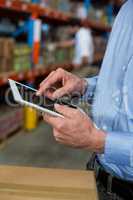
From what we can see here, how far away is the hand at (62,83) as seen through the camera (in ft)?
3.78

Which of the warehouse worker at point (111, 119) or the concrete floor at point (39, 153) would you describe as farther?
the concrete floor at point (39, 153)

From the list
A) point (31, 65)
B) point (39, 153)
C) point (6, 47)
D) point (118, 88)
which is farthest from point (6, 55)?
point (118, 88)

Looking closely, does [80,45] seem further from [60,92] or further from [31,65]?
[60,92]

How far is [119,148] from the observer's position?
0.90 m

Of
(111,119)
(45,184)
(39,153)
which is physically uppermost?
(111,119)

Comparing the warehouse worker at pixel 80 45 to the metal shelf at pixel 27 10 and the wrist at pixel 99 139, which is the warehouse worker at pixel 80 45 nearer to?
the metal shelf at pixel 27 10

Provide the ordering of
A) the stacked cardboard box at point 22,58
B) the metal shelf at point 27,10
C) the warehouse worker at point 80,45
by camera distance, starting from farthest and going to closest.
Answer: the warehouse worker at point 80,45
the stacked cardboard box at point 22,58
the metal shelf at point 27,10

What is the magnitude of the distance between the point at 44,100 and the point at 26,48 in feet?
8.45

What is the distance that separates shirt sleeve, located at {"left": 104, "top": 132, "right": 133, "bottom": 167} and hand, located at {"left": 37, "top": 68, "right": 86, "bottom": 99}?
0.95 ft

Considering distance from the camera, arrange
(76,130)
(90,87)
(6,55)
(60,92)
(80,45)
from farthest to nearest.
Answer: (80,45)
(6,55)
(90,87)
(60,92)
(76,130)

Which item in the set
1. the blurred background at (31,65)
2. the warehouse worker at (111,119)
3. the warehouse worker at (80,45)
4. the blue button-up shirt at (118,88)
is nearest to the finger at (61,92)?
the warehouse worker at (111,119)

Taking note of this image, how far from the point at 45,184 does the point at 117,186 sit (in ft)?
0.93

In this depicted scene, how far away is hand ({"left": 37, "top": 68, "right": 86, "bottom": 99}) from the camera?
1.15 meters

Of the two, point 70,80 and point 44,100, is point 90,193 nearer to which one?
point 44,100
